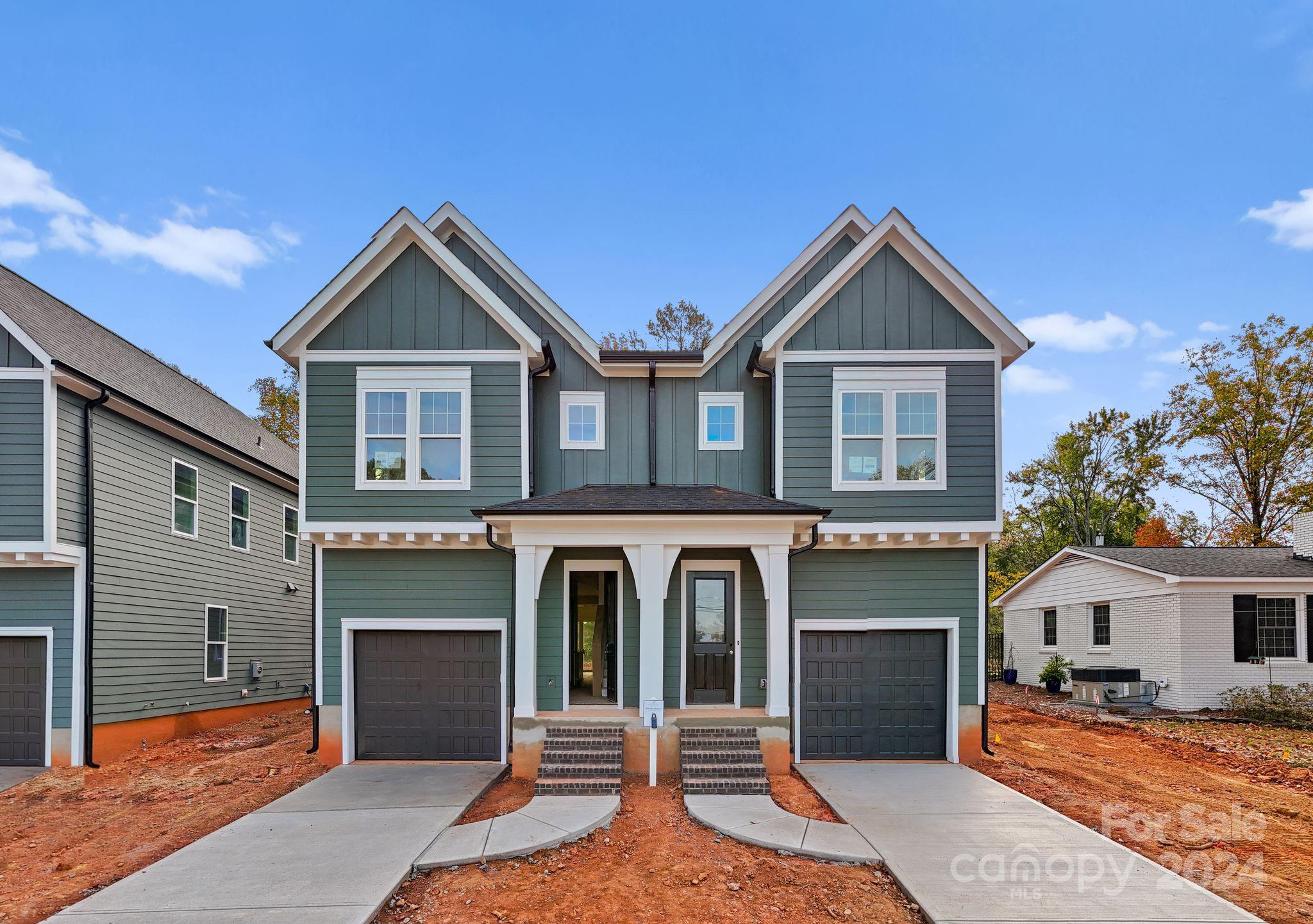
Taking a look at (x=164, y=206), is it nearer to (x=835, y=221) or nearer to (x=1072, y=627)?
(x=835, y=221)

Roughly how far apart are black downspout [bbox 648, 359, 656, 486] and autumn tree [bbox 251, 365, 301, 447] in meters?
21.4

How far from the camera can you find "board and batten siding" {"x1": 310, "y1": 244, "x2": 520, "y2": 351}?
10.6 meters

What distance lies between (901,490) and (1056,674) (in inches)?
502

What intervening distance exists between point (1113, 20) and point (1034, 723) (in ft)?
44.2

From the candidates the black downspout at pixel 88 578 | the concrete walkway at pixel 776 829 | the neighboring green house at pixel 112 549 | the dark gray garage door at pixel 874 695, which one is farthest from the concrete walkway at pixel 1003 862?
the neighboring green house at pixel 112 549

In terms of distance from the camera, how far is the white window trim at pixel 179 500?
1292 centimetres

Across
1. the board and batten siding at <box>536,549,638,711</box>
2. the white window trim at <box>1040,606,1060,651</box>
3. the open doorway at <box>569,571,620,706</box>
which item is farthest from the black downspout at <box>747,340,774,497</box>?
the white window trim at <box>1040,606,1060,651</box>

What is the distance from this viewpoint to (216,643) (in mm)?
14242

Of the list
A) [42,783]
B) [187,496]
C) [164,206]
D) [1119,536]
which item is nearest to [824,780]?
[42,783]

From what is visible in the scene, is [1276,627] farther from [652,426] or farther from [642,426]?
[642,426]

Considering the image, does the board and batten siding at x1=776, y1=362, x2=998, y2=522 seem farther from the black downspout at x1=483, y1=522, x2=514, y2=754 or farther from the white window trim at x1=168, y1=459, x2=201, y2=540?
the white window trim at x1=168, y1=459, x2=201, y2=540

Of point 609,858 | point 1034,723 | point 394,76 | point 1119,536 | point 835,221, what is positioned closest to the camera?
point 609,858

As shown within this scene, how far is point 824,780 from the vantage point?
30.2ft

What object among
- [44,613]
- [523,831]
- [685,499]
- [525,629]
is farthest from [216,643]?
[685,499]
